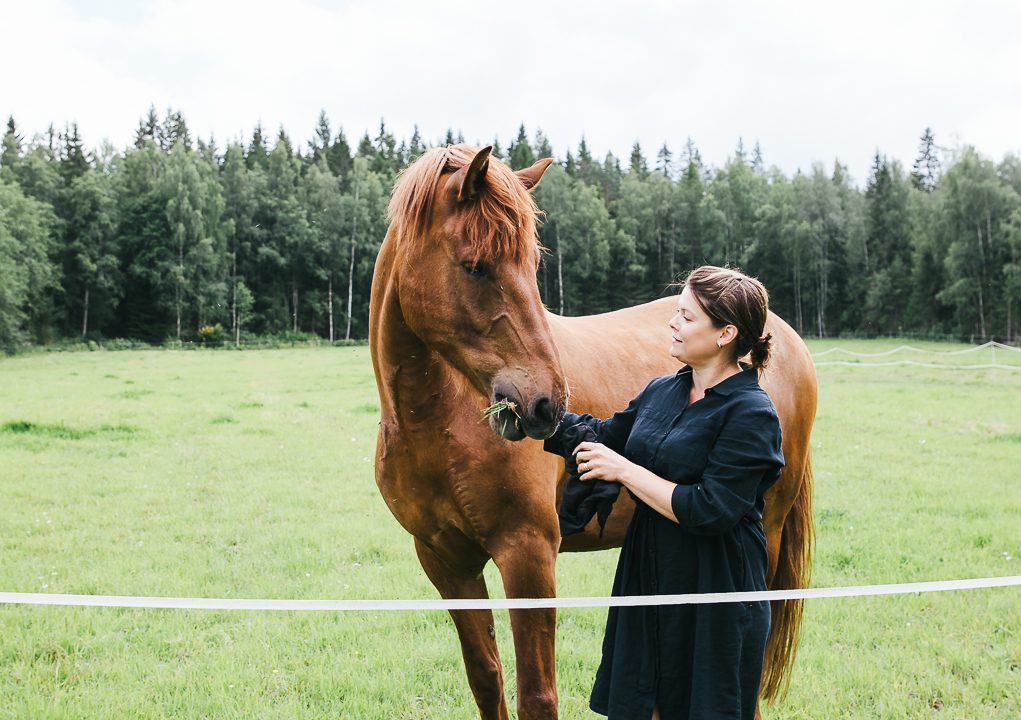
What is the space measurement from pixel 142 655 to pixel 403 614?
63.9 inches

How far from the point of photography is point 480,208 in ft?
7.58

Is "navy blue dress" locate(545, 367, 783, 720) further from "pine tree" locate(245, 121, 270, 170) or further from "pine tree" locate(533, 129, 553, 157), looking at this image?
"pine tree" locate(533, 129, 553, 157)

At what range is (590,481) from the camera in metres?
2.15

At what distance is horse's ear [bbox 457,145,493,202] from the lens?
225 centimetres

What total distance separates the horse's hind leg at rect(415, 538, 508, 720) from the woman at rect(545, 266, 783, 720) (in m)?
0.94

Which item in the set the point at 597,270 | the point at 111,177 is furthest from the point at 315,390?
the point at 111,177

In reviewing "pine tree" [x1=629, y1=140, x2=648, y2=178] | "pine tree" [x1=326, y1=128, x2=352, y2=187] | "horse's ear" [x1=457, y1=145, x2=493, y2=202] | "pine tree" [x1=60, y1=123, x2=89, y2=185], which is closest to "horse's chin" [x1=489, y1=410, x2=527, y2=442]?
"horse's ear" [x1=457, y1=145, x2=493, y2=202]

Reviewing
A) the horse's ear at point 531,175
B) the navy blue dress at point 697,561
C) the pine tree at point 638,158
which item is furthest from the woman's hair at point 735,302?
the pine tree at point 638,158

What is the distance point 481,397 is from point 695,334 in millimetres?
958

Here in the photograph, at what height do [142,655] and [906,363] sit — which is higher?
[906,363]

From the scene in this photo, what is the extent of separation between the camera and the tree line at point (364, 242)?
149 feet

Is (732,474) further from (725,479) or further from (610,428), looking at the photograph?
(610,428)

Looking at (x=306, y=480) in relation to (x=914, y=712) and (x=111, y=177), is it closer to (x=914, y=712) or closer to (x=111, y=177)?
(x=914, y=712)

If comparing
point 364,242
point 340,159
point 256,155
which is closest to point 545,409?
point 364,242
